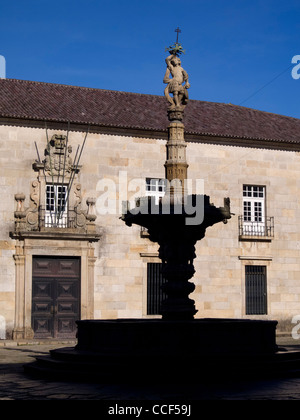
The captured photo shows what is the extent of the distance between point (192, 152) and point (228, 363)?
49.8 ft

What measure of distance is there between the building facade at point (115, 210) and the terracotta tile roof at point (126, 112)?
8 cm

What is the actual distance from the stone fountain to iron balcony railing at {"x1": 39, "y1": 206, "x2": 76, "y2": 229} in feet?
32.2

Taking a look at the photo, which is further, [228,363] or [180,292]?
[180,292]

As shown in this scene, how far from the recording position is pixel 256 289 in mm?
25547

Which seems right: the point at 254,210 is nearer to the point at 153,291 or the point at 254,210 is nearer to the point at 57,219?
the point at 153,291

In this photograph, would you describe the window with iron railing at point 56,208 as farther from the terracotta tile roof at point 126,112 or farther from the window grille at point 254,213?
the window grille at point 254,213

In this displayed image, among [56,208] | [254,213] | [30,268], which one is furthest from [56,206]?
[254,213]

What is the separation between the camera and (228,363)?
10680 mm

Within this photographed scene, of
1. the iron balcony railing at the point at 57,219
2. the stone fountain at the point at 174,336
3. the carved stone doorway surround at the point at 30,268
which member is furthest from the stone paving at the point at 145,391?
the iron balcony railing at the point at 57,219

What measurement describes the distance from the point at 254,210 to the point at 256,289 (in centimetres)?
287

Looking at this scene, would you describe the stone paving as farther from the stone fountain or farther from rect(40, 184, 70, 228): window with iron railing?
rect(40, 184, 70, 228): window with iron railing
